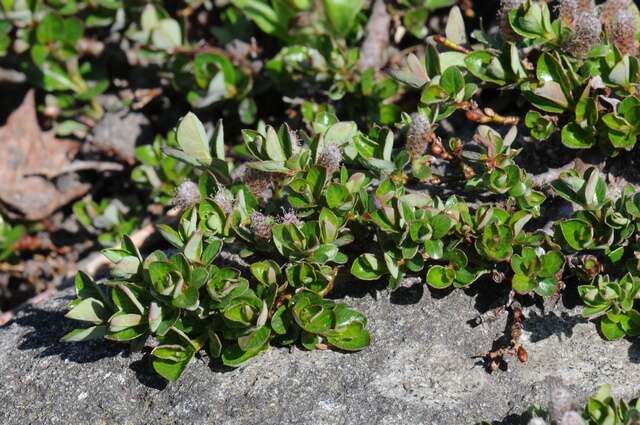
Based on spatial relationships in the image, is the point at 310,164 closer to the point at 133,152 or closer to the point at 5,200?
the point at 133,152

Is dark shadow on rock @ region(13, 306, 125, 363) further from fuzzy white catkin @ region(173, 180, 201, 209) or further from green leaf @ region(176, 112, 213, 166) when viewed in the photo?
green leaf @ region(176, 112, 213, 166)

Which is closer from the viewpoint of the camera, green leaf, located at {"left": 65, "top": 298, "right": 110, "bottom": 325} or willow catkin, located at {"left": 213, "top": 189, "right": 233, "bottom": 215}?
green leaf, located at {"left": 65, "top": 298, "right": 110, "bottom": 325}

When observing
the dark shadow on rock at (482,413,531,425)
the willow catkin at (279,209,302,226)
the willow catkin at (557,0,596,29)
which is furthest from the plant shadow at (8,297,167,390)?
the willow catkin at (557,0,596,29)

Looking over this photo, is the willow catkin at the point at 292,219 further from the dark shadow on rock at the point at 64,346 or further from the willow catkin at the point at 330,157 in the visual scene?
the dark shadow on rock at the point at 64,346

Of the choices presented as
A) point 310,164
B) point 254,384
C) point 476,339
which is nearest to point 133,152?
point 310,164

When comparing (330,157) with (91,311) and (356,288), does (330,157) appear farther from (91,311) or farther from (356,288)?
(91,311)

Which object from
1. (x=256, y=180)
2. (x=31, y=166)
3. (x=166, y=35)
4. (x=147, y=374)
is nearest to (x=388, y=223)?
(x=256, y=180)
